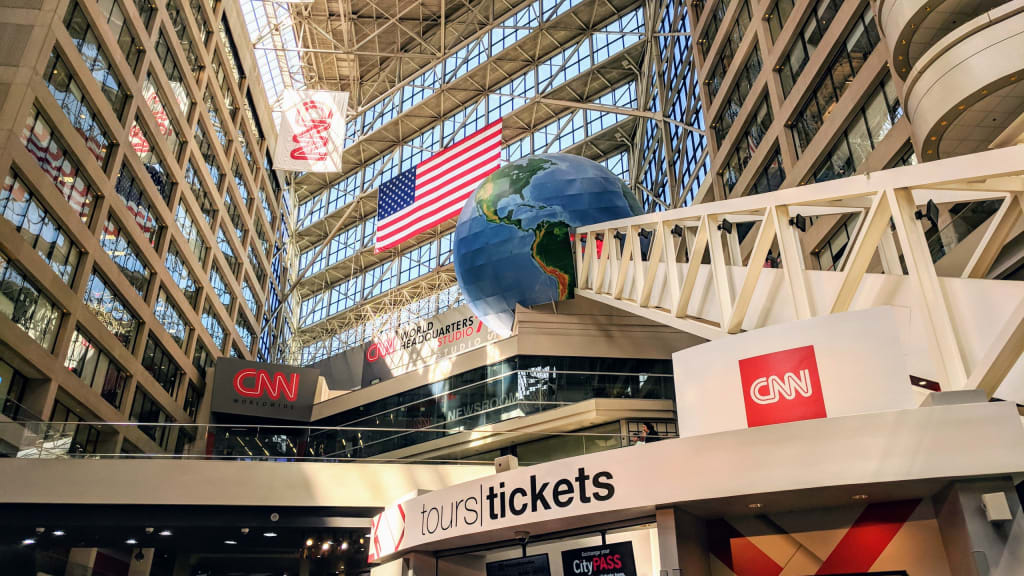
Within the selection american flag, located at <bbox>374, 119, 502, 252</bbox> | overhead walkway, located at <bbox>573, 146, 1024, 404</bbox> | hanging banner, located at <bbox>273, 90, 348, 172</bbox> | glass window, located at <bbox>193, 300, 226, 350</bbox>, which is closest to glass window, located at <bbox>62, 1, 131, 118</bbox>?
hanging banner, located at <bbox>273, 90, 348, 172</bbox>

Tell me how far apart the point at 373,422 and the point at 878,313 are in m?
23.9

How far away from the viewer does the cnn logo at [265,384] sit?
122ft

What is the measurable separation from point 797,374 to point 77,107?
25672 millimetres

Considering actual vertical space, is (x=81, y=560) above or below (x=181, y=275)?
below

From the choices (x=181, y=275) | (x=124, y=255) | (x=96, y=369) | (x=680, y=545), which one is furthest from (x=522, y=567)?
(x=181, y=275)

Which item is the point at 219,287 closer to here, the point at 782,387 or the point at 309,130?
the point at 309,130

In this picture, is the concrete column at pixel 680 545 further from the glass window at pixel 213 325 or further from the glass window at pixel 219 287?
the glass window at pixel 219 287

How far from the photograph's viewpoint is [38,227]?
912 inches

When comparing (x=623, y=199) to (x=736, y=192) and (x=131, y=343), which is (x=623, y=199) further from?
(x=131, y=343)

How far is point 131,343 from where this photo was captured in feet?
101

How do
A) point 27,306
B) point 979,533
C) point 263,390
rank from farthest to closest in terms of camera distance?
point 263,390 → point 27,306 → point 979,533

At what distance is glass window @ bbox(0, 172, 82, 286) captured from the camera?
70.5ft

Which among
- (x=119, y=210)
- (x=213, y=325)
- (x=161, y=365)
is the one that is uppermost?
(x=213, y=325)

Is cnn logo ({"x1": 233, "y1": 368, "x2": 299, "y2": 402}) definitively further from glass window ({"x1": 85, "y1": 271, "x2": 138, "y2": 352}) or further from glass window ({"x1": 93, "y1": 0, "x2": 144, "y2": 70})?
glass window ({"x1": 93, "y1": 0, "x2": 144, "y2": 70})
